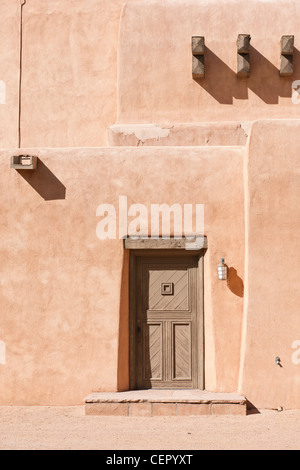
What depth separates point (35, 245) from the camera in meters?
8.84

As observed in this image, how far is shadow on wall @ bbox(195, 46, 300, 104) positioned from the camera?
33.6 feet

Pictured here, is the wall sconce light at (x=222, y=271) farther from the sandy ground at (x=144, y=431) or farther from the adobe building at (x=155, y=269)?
the sandy ground at (x=144, y=431)

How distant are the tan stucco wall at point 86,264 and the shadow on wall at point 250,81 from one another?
193 centimetres

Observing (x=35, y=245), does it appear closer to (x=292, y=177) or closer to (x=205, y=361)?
(x=205, y=361)

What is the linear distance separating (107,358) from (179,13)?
601 cm

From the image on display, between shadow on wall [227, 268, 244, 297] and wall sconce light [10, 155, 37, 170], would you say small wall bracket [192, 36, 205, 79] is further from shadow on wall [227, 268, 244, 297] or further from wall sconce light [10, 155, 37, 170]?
shadow on wall [227, 268, 244, 297]

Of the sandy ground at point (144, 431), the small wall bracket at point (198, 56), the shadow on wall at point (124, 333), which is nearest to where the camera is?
the sandy ground at point (144, 431)

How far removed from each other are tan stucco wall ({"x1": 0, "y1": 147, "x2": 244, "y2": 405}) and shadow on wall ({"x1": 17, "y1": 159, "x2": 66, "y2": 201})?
15mm

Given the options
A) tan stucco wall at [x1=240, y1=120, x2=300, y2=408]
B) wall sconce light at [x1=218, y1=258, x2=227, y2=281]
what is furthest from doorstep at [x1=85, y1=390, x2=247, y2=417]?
wall sconce light at [x1=218, y1=258, x2=227, y2=281]

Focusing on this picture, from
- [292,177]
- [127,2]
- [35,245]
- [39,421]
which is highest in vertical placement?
[127,2]

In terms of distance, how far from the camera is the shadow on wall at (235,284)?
8586 millimetres

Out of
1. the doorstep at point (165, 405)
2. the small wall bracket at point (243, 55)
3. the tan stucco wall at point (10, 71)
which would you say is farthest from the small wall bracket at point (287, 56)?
the doorstep at point (165, 405)

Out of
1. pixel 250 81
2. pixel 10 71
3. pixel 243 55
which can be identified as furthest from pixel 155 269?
pixel 10 71
